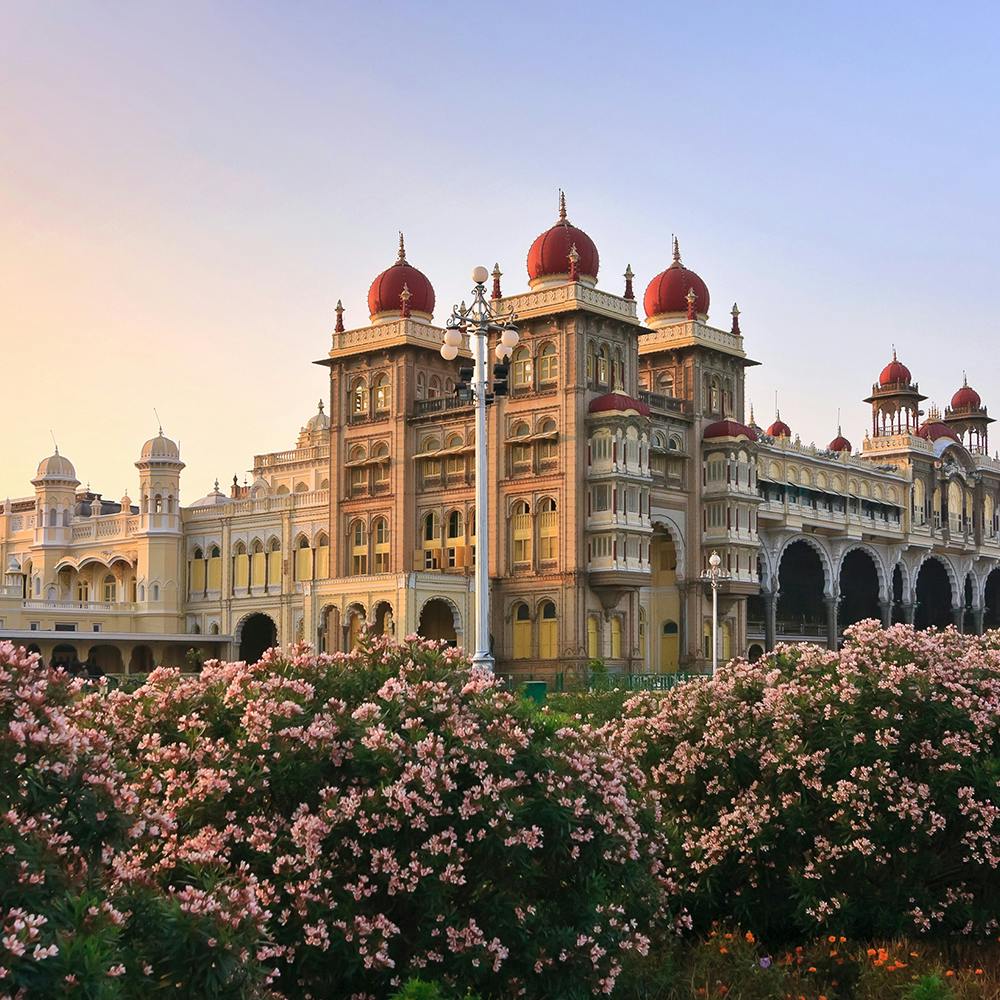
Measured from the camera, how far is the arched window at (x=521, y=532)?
61.2 metres

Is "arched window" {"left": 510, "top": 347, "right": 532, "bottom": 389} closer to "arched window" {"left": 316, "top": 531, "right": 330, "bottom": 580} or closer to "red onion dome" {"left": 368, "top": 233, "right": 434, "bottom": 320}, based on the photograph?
"red onion dome" {"left": 368, "top": 233, "right": 434, "bottom": 320}

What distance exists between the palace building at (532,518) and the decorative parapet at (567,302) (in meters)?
0.11

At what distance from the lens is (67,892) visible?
29.2ft

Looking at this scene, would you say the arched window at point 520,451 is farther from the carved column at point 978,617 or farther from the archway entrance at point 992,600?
the archway entrance at point 992,600

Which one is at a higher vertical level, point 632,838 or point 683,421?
point 683,421

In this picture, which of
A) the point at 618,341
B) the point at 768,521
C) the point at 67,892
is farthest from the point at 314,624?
the point at 67,892

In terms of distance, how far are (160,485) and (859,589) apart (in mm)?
40348

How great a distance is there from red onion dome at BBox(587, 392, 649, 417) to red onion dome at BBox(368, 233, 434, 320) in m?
11.6

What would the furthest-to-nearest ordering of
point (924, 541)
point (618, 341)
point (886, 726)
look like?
point (924, 541), point (618, 341), point (886, 726)

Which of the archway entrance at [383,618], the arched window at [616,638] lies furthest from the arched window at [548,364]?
the archway entrance at [383,618]

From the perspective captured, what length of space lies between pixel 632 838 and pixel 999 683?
6.88 meters

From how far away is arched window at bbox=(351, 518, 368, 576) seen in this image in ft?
221

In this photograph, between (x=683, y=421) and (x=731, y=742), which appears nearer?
(x=731, y=742)

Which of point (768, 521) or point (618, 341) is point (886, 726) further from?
point (768, 521)
